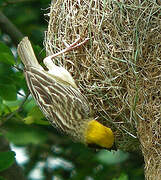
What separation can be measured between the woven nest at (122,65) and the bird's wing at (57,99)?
3.4 inches

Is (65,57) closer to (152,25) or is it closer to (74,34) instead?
(74,34)

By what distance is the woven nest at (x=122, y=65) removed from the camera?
12.4 feet

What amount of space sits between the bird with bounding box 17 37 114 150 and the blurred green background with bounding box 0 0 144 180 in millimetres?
138

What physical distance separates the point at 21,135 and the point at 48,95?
500 millimetres

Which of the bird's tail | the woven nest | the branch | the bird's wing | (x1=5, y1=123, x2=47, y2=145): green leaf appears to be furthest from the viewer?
the branch

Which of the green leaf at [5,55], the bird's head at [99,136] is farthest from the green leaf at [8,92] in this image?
the bird's head at [99,136]

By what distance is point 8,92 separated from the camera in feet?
14.0

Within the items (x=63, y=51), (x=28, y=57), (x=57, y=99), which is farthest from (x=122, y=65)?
(x=28, y=57)

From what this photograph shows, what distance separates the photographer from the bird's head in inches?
152

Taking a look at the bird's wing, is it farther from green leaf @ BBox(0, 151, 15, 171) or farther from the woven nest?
green leaf @ BBox(0, 151, 15, 171)

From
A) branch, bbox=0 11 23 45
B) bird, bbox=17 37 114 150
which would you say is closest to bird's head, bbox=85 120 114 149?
bird, bbox=17 37 114 150

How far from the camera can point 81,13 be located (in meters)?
3.98

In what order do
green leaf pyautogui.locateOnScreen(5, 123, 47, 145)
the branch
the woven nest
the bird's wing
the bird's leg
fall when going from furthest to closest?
the branch < green leaf pyautogui.locateOnScreen(5, 123, 47, 145) < the bird's wing < the bird's leg < the woven nest

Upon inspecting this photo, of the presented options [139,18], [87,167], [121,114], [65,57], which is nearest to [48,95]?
[65,57]
